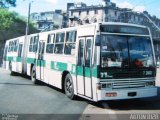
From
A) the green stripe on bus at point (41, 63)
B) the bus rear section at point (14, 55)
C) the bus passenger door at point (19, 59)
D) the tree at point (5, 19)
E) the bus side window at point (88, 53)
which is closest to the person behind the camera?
the bus side window at point (88, 53)

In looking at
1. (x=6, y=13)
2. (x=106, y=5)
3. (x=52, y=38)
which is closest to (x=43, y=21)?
(x=106, y=5)

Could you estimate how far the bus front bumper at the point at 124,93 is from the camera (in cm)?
1062

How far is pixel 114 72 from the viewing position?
10820 millimetres

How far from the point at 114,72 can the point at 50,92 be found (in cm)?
483

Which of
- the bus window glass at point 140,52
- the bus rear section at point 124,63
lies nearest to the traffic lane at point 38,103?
the bus rear section at point 124,63

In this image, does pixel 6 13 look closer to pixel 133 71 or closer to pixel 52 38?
pixel 52 38

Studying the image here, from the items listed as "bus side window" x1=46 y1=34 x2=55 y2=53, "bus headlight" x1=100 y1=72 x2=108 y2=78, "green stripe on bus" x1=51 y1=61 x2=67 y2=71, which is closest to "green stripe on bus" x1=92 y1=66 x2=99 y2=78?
"bus headlight" x1=100 y1=72 x2=108 y2=78

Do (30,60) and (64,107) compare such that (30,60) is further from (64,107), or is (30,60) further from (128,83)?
(128,83)

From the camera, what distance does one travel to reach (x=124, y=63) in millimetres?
11094

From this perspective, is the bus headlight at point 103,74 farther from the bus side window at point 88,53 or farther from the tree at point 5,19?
the tree at point 5,19

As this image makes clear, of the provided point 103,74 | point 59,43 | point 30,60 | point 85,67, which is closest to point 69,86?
point 85,67

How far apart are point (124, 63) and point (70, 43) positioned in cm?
285

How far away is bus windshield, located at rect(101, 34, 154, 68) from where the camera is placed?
10.9 m

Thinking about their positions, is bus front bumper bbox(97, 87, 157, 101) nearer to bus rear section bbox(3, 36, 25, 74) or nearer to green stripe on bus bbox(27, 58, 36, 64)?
green stripe on bus bbox(27, 58, 36, 64)
